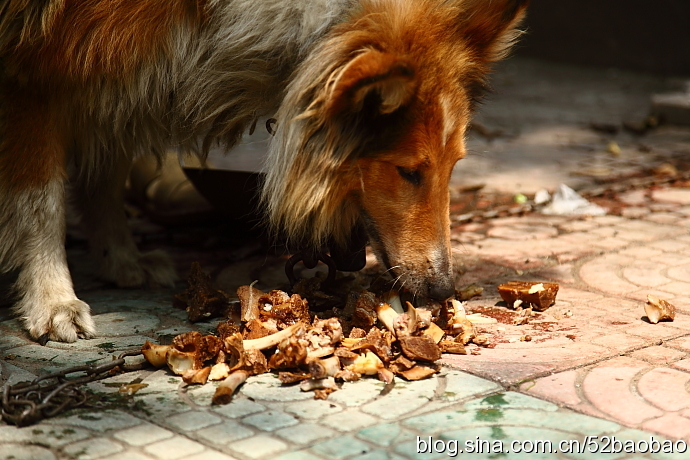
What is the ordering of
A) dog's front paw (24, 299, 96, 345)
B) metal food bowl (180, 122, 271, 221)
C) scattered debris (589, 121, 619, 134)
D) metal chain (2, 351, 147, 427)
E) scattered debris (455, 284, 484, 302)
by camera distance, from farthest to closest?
scattered debris (589, 121, 619, 134) → metal food bowl (180, 122, 271, 221) → scattered debris (455, 284, 484, 302) → dog's front paw (24, 299, 96, 345) → metal chain (2, 351, 147, 427)

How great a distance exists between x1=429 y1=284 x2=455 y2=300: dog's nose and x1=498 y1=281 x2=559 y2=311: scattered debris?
49 cm

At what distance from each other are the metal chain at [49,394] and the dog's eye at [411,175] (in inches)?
48.6

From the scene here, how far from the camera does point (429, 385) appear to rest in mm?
2873

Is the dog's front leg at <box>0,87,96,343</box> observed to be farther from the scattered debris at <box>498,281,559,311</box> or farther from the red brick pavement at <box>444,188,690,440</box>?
the scattered debris at <box>498,281,559,311</box>

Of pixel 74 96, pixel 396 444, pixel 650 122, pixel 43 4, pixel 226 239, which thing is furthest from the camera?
pixel 650 122

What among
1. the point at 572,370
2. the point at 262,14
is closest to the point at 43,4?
the point at 262,14

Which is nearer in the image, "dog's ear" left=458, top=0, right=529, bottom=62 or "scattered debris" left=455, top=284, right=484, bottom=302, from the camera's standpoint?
"dog's ear" left=458, top=0, right=529, bottom=62

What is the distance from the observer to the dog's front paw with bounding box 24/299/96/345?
11.0 feet

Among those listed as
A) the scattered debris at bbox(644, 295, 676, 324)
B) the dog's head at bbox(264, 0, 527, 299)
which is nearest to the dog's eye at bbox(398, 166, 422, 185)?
the dog's head at bbox(264, 0, 527, 299)

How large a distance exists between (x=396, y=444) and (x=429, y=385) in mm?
466

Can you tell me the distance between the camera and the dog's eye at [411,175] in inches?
127

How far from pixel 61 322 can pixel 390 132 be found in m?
1.50

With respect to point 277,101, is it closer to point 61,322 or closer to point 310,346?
point 310,346

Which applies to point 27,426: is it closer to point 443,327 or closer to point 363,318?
point 363,318
